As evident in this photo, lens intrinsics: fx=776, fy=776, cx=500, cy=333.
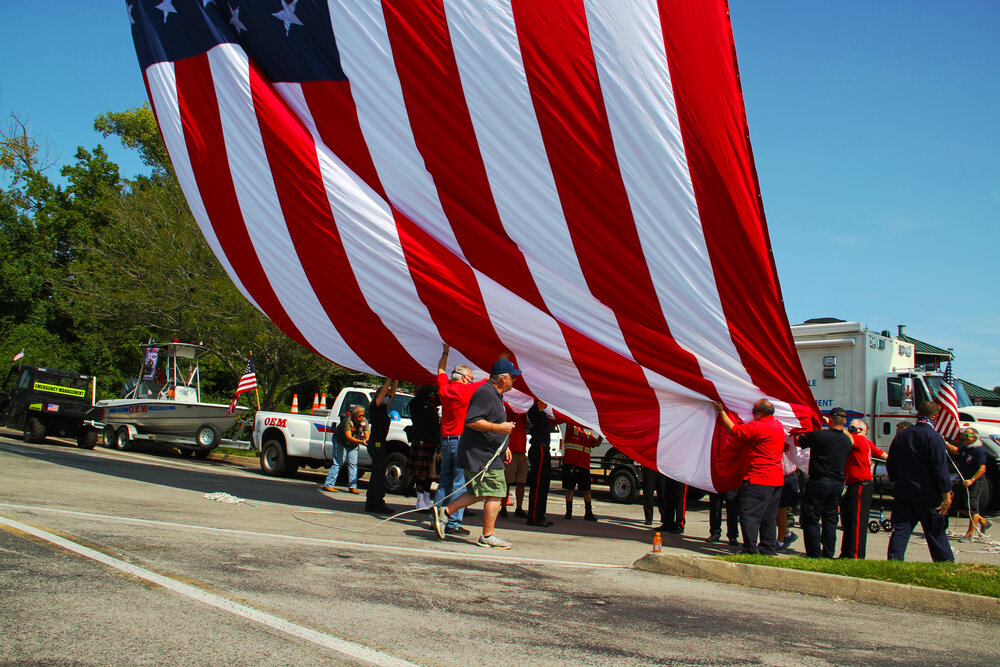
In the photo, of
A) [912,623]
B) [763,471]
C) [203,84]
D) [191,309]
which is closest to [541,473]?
[763,471]

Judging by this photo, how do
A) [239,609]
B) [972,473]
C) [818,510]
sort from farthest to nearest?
1. [972,473]
2. [818,510]
3. [239,609]

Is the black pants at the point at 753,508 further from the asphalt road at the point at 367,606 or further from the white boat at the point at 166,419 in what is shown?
the white boat at the point at 166,419

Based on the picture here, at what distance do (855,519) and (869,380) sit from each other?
7.17 m

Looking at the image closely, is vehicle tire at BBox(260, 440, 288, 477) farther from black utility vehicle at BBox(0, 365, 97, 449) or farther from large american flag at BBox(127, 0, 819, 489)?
large american flag at BBox(127, 0, 819, 489)

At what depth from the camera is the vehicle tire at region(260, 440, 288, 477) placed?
1488 cm

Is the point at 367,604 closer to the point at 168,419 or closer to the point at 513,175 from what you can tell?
the point at 513,175

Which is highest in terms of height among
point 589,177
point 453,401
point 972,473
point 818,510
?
point 589,177

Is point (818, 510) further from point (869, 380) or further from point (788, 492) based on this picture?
point (869, 380)

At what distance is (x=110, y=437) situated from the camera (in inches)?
776

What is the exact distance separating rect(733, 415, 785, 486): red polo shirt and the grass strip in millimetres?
1194

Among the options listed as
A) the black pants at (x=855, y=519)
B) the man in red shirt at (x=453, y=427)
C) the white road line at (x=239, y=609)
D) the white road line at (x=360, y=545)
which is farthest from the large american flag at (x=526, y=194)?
the white road line at (x=239, y=609)

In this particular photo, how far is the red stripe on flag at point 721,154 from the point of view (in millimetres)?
7281

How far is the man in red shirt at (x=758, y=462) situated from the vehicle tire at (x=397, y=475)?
6.42m

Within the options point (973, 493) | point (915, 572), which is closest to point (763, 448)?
point (915, 572)
